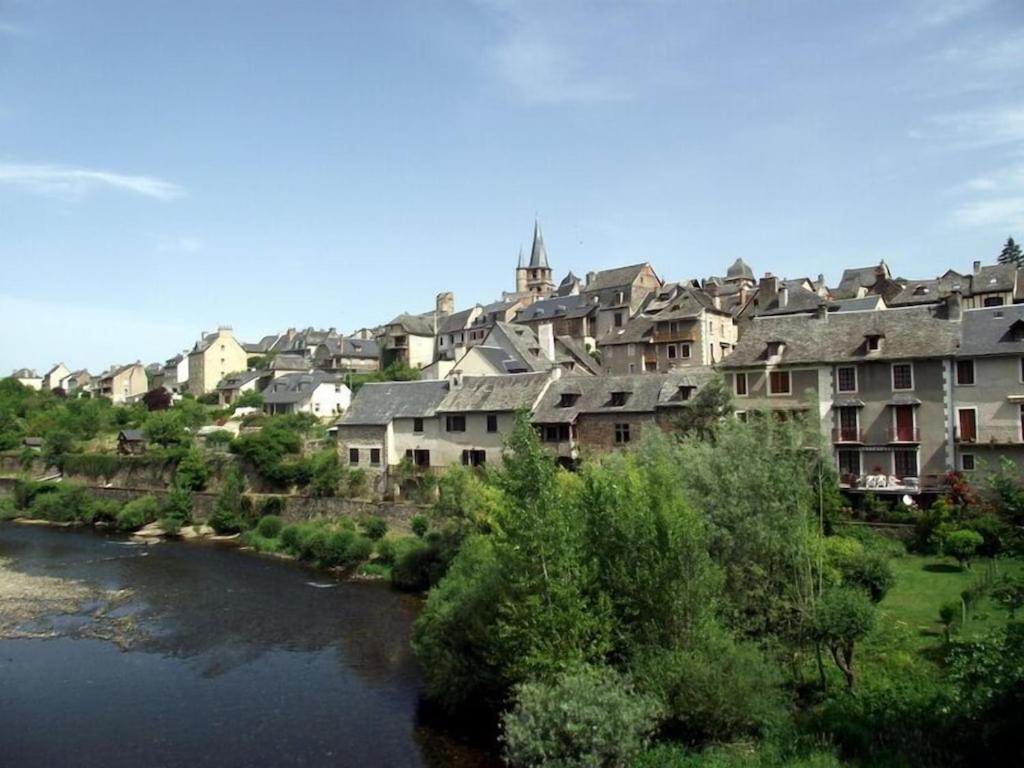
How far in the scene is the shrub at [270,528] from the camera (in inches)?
1799

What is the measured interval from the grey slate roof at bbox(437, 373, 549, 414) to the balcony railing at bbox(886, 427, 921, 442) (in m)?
17.4

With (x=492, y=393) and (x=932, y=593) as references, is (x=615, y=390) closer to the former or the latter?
(x=492, y=393)

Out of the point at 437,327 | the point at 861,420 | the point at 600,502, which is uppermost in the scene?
the point at 437,327

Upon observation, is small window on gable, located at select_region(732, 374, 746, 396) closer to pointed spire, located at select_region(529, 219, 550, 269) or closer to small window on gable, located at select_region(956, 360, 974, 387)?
small window on gable, located at select_region(956, 360, 974, 387)

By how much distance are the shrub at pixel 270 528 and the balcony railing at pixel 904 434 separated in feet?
105

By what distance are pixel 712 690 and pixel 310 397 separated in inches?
2195

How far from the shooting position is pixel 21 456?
213 feet

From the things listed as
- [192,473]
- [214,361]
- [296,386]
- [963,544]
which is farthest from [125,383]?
[963,544]

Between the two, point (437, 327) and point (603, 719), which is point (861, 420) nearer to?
point (603, 719)

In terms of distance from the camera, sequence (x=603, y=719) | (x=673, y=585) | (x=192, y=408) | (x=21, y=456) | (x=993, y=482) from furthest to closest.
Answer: (x=192, y=408), (x=21, y=456), (x=673, y=585), (x=603, y=719), (x=993, y=482)

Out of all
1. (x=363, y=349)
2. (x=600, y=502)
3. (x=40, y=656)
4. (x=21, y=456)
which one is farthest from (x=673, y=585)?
(x=363, y=349)

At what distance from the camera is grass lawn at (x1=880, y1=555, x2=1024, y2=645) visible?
21203 mm

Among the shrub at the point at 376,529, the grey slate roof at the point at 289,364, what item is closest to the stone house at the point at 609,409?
the shrub at the point at 376,529

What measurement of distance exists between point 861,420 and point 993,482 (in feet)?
67.4
